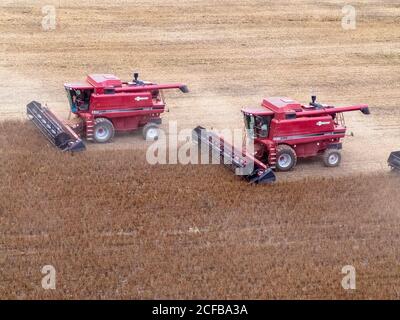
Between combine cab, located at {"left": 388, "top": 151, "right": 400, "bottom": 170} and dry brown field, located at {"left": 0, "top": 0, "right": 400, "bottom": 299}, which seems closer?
dry brown field, located at {"left": 0, "top": 0, "right": 400, "bottom": 299}

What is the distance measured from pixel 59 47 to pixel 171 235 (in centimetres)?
1496

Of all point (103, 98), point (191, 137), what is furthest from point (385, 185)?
point (103, 98)

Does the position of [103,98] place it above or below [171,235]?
above

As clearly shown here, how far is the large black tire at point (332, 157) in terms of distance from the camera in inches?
706

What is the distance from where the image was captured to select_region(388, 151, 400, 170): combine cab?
17.5 m

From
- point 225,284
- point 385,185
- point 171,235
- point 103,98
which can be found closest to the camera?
point 225,284

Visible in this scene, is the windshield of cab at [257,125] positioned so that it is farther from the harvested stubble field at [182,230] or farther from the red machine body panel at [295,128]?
the harvested stubble field at [182,230]

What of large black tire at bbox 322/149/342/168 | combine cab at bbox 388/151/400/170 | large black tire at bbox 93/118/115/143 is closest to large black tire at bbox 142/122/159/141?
large black tire at bbox 93/118/115/143

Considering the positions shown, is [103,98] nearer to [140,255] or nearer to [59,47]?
[140,255]

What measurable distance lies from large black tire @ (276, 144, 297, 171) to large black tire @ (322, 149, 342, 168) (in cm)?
77

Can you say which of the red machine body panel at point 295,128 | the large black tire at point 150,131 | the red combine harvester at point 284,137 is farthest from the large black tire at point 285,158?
the large black tire at point 150,131

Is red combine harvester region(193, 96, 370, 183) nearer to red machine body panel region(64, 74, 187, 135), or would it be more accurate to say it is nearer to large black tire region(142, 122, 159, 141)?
large black tire region(142, 122, 159, 141)

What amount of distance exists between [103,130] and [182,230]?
204 inches

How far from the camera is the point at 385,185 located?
55.3ft
